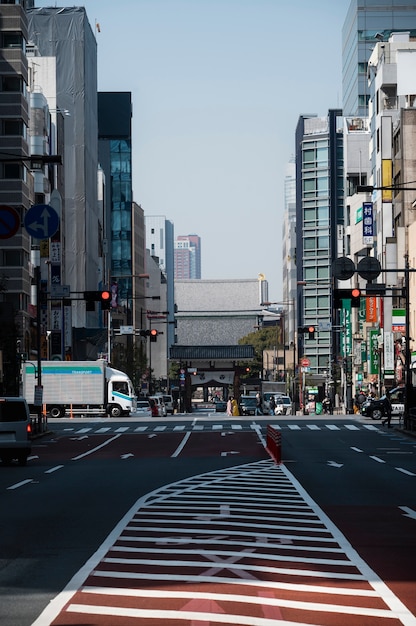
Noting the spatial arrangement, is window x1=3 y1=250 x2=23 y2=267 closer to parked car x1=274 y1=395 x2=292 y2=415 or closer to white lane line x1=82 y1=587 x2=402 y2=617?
parked car x1=274 y1=395 x2=292 y2=415

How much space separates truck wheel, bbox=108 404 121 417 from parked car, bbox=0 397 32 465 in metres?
57.5

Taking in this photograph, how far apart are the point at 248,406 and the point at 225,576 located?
105m

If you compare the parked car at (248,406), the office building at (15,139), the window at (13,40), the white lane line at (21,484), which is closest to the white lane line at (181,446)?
the white lane line at (21,484)

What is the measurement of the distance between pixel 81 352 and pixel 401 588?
4583 inches

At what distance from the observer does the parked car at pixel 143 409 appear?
10181cm

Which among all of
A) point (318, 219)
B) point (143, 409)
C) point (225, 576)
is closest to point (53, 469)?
point (225, 576)

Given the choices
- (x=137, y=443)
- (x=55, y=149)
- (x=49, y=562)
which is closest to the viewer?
(x=49, y=562)

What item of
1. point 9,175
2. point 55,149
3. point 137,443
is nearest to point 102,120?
point 55,149

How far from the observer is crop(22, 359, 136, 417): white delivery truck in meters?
92.1

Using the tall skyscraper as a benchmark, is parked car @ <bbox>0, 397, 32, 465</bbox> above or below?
below

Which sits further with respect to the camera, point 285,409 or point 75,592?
point 285,409

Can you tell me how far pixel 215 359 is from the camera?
183 metres

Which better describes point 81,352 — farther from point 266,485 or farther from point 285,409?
point 266,485

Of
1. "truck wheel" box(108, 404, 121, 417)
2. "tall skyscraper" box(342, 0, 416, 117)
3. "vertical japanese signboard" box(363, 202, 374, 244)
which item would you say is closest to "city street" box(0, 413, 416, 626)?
"truck wheel" box(108, 404, 121, 417)
